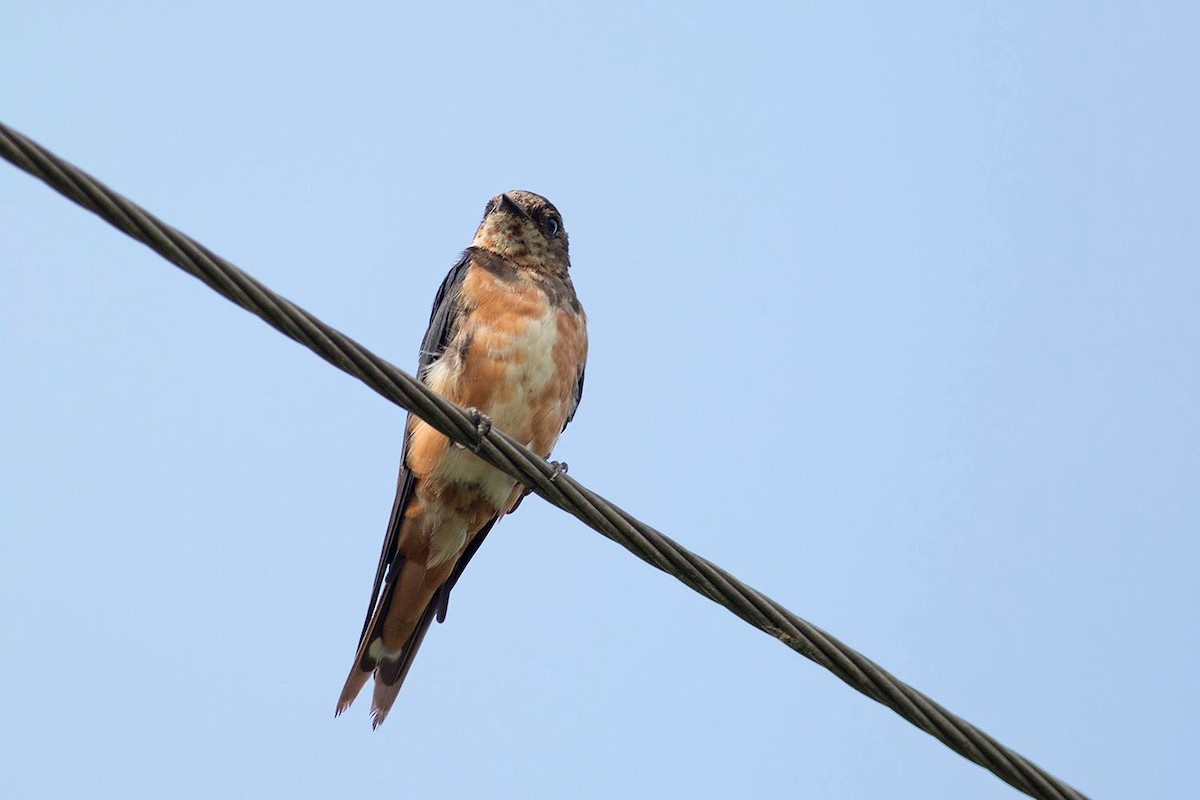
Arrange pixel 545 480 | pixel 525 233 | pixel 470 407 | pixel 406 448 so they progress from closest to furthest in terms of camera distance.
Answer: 1. pixel 545 480
2. pixel 470 407
3. pixel 406 448
4. pixel 525 233

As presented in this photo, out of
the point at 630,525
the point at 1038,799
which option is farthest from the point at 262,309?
the point at 1038,799

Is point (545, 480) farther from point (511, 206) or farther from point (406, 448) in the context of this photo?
point (511, 206)

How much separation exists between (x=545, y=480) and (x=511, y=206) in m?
3.92

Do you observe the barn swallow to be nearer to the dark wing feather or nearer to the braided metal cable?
the dark wing feather

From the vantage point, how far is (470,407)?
709 centimetres

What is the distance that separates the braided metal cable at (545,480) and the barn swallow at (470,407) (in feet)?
7.62

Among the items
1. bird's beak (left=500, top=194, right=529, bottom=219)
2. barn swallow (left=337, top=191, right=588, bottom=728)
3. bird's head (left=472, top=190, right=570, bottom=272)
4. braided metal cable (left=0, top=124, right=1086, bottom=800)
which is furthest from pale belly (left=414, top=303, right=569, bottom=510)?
braided metal cable (left=0, top=124, right=1086, bottom=800)

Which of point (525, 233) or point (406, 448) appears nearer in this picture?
point (406, 448)

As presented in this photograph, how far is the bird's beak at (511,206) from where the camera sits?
8258 mm

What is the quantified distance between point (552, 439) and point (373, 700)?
169 cm

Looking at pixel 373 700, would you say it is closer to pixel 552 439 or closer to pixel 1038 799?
pixel 552 439

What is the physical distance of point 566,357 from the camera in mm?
7453

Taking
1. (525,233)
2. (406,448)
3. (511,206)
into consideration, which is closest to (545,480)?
(406,448)

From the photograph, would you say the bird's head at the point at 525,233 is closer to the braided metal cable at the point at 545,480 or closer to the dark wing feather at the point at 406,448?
the dark wing feather at the point at 406,448
